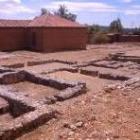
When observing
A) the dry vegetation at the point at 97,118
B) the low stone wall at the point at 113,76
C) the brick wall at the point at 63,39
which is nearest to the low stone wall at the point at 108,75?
the low stone wall at the point at 113,76

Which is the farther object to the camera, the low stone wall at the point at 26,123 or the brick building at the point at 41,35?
the brick building at the point at 41,35

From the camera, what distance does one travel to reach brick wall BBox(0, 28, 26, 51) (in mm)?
26891

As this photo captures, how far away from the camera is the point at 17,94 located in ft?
35.5

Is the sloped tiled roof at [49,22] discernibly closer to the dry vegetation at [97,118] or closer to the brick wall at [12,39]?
the brick wall at [12,39]

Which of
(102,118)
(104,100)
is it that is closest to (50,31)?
(104,100)

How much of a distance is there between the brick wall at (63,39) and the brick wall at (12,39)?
2.56m

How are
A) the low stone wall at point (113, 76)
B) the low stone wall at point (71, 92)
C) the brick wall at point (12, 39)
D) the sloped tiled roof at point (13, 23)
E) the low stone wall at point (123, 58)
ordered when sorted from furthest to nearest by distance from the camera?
the sloped tiled roof at point (13, 23) < the brick wall at point (12, 39) < the low stone wall at point (123, 58) < the low stone wall at point (113, 76) < the low stone wall at point (71, 92)

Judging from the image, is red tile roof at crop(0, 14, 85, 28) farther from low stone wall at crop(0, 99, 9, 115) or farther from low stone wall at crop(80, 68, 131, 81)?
low stone wall at crop(0, 99, 9, 115)

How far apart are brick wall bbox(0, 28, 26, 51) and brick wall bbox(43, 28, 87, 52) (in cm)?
256

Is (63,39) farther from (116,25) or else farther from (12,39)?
(116,25)

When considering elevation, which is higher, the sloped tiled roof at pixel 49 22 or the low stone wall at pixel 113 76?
the sloped tiled roof at pixel 49 22

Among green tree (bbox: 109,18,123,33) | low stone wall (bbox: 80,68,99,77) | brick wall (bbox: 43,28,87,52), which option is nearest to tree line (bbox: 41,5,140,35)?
green tree (bbox: 109,18,123,33)

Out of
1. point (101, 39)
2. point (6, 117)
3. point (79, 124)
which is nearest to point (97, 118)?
point (79, 124)

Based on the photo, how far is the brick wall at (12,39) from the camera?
88.2 feet
